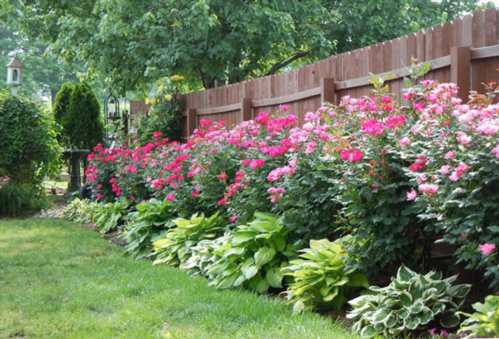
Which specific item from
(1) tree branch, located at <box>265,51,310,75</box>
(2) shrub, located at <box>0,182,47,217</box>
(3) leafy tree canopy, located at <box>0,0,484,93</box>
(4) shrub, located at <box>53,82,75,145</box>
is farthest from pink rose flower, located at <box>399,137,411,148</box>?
(4) shrub, located at <box>53,82,75,145</box>

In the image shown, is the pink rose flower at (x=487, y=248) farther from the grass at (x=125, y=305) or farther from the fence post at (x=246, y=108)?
the fence post at (x=246, y=108)

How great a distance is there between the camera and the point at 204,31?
11.2 m

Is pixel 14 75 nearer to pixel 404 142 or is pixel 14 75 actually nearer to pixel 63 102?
pixel 63 102

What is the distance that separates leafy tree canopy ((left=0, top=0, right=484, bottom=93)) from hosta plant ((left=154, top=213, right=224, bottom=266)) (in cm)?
559

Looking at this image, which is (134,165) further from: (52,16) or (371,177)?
(52,16)

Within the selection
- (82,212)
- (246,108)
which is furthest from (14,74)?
(246,108)

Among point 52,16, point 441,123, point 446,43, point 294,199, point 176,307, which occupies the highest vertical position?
point 52,16

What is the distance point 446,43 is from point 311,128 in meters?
1.20

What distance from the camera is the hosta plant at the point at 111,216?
28.0 feet

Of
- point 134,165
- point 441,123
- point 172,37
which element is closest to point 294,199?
point 441,123

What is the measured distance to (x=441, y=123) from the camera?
11.8 ft

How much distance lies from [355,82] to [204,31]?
18.7 ft

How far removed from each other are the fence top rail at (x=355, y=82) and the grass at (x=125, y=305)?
82.0 inches

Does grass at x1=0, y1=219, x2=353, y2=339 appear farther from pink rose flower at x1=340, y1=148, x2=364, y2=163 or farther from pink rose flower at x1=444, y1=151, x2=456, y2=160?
pink rose flower at x1=444, y1=151, x2=456, y2=160
